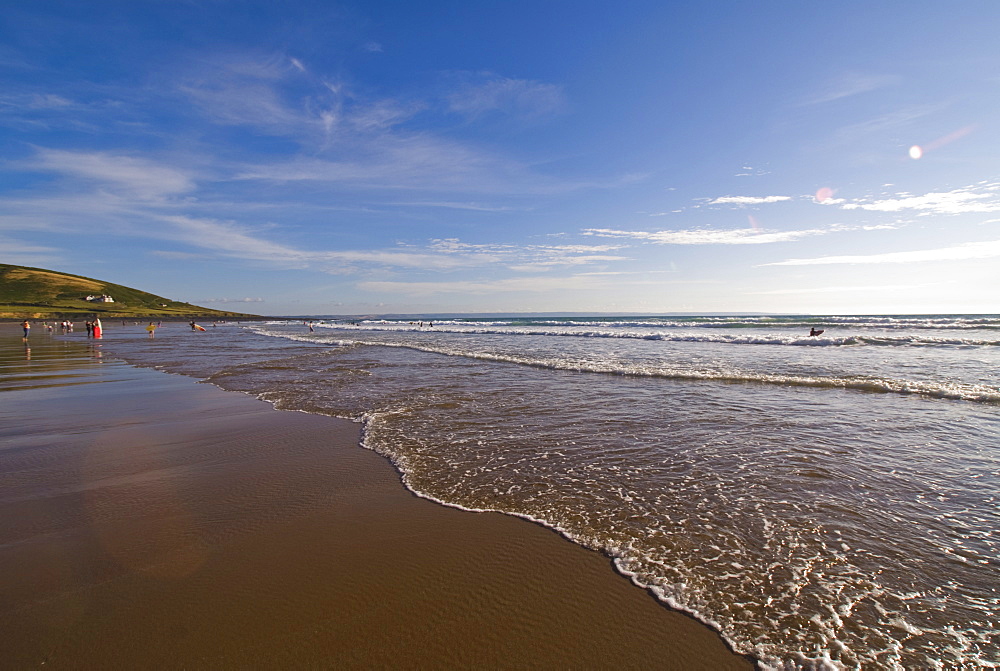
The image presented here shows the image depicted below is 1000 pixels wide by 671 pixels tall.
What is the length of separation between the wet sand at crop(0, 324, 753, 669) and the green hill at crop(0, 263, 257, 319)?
125634mm

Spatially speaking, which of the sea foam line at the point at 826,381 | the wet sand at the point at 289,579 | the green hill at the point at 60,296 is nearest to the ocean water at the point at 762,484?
the sea foam line at the point at 826,381

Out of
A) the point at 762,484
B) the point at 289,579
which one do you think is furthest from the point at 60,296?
the point at 762,484

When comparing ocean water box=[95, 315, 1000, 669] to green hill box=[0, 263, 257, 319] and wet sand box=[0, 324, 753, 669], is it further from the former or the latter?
green hill box=[0, 263, 257, 319]

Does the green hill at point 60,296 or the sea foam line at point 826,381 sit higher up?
the green hill at point 60,296

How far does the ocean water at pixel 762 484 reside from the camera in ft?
10.8

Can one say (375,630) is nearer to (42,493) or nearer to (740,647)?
(740,647)

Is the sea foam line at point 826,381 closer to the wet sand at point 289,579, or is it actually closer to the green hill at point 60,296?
the wet sand at point 289,579

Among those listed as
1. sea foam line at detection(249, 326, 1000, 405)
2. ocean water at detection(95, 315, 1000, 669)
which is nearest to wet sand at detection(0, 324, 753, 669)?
ocean water at detection(95, 315, 1000, 669)

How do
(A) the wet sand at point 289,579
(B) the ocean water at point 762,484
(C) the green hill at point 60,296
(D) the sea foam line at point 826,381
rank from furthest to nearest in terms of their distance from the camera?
(C) the green hill at point 60,296 → (D) the sea foam line at point 826,381 → (B) the ocean water at point 762,484 → (A) the wet sand at point 289,579

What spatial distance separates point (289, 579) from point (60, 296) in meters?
178

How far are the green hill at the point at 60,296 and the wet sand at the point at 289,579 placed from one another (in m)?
126

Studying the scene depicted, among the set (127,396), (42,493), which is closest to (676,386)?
(42,493)

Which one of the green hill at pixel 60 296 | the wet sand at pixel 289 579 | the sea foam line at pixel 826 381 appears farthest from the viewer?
the green hill at pixel 60 296

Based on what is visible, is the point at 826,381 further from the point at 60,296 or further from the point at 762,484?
the point at 60,296
